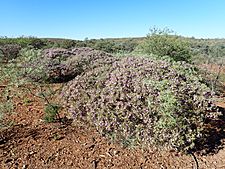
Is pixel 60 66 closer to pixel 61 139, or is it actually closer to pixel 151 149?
pixel 61 139

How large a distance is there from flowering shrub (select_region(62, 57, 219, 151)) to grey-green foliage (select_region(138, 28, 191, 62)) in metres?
6.08

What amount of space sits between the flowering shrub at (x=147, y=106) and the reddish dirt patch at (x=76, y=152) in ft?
0.79

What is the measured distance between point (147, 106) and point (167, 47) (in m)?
7.16

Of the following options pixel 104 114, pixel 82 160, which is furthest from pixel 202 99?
pixel 82 160

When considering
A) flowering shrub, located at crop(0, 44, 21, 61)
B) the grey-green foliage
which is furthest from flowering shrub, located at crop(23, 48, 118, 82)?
flowering shrub, located at crop(0, 44, 21, 61)

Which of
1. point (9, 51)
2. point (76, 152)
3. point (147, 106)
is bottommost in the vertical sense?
point (76, 152)

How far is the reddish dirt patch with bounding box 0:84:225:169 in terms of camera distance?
590 cm

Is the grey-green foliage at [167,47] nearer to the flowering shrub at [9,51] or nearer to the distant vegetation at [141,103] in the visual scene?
the distant vegetation at [141,103]

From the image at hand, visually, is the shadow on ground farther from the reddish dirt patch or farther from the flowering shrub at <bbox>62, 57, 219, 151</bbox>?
the flowering shrub at <bbox>62, 57, 219, 151</bbox>

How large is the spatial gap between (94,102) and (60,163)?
4.12 feet

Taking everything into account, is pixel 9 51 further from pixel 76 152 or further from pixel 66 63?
pixel 76 152

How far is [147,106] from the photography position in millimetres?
6023

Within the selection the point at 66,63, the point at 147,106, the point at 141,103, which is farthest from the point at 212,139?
the point at 66,63

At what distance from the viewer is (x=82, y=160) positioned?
5.98 meters
